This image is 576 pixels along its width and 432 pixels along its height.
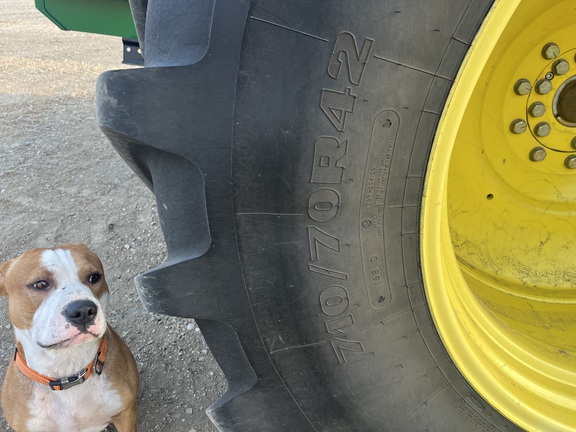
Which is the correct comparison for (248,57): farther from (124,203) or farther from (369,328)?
(124,203)

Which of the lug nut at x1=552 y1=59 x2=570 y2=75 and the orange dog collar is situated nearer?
the lug nut at x1=552 y1=59 x2=570 y2=75

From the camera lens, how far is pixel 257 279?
2.59 feet

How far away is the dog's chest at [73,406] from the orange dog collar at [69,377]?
26 millimetres

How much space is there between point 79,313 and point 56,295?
99 mm

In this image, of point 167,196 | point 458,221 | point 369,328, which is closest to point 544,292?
point 458,221

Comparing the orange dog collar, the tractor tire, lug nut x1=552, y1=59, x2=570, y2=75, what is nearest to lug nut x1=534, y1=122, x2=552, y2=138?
lug nut x1=552, y1=59, x2=570, y2=75

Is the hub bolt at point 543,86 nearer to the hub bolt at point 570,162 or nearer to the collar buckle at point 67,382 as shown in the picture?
the hub bolt at point 570,162

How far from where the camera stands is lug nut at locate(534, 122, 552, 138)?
1.14 metres

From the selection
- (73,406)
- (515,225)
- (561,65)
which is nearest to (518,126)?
(561,65)

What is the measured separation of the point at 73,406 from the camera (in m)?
1.34

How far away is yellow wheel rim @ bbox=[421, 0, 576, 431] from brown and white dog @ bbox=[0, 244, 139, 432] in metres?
0.89

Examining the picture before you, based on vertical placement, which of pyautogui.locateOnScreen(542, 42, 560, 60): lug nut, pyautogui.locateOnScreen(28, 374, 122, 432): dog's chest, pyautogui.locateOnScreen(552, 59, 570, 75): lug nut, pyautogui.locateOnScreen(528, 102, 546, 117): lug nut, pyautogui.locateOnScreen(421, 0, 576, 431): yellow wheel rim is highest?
pyautogui.locateOnScreen(542, 42, 560, 60): lug nut

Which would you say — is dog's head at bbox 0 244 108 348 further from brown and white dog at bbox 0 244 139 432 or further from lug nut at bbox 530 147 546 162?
lug nut at bbox 530 147 546 162

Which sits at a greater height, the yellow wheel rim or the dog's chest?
the yellow wheel rim
